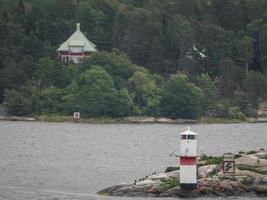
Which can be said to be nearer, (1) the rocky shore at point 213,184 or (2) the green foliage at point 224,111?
(1) the rocky shore at point 213,184

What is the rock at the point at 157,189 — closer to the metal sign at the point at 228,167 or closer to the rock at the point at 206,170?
the rock at the point at 206,170

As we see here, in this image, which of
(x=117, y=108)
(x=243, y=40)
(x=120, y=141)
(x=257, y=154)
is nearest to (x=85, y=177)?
(x=257, y=154)

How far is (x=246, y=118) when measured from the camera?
11212 cm

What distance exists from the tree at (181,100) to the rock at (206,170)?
61.0 meters

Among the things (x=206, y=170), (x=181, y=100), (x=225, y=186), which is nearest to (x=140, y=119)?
(x=181, y=100)

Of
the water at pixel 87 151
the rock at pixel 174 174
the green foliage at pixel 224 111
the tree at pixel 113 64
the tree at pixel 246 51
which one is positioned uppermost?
the tree at pixel 246 51

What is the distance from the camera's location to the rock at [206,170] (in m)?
47.4

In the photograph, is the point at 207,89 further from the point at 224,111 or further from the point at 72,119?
the point at 72,119

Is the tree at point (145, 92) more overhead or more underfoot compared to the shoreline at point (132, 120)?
more overhead

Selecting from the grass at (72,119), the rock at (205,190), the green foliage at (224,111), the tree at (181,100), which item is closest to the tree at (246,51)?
the green foliage at (224,111)

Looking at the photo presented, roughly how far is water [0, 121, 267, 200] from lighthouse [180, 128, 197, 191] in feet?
10.6

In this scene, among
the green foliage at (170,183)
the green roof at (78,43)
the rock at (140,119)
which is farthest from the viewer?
the green roof at (78,43)

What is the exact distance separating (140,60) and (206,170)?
77341 mm

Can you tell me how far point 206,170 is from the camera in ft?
157
